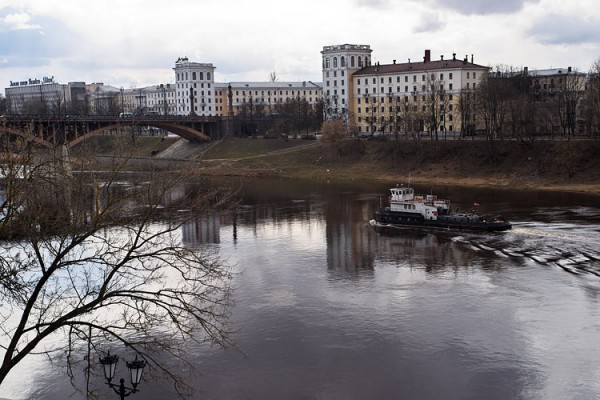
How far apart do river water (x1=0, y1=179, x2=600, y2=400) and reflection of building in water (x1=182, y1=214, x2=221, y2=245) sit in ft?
0.53

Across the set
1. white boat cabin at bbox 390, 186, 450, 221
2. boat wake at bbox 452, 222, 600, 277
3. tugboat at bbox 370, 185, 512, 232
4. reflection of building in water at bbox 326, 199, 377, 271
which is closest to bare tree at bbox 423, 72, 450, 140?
reflection of building in water at bbox 326, 199, 377, 271

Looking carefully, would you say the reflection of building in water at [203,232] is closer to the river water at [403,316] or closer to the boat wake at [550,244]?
the river water at [403,316]

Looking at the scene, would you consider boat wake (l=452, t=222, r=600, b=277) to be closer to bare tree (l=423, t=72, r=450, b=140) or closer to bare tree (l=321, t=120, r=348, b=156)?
bare tree (l=423, t=72, r=450, b=140)

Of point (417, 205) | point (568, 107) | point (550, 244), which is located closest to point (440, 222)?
point (417, 205)

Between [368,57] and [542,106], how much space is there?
181ft

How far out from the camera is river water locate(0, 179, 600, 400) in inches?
1043

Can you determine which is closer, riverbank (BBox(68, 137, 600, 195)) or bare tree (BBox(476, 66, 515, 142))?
riverbank (BBox(68, 137, 600, 195))

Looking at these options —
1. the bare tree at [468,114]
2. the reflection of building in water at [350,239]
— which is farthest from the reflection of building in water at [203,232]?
the bare tree at [468,114]

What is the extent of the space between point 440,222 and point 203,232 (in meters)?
20.8

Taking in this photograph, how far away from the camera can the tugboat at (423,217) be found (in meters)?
58.0

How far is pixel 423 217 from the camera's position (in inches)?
2425

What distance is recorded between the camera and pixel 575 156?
286ft

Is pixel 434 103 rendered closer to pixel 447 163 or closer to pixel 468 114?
pixel 468 114

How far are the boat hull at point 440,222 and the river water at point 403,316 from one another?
1402 mm
